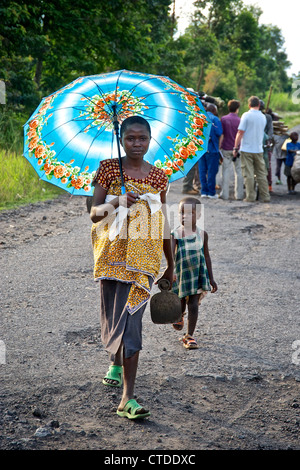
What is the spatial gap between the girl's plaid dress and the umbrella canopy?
747mm

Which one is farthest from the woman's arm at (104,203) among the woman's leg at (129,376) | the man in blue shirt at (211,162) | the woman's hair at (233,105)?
the woman's hair at (233,105)

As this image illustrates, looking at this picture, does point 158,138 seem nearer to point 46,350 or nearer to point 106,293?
point 106,293

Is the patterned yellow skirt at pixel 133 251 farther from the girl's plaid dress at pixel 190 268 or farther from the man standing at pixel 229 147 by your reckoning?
the man standing at pixel 229 147

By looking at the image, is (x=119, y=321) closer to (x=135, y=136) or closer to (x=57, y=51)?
(x=135, y=136)

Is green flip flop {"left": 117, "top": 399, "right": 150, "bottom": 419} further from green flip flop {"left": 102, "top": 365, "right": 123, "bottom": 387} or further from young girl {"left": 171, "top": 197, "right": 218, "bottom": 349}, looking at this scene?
young girl {"left": 171, "top": 197, "right": 218, "bottom": 349}

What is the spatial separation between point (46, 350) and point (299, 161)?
10.8 meters

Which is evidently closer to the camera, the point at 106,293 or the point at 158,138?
the point at 106,293

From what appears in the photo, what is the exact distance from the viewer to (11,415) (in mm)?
3576

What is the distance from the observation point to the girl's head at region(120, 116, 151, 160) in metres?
3.79

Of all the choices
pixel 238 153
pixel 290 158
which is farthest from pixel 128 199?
pixel 290 158

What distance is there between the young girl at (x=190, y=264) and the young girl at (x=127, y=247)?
116cm

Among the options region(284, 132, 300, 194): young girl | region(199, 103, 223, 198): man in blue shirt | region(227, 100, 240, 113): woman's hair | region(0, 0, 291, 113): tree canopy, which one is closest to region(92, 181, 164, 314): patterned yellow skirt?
region(199, 103, 223, 198): man in blue shirt

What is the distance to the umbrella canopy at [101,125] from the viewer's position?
167 inches

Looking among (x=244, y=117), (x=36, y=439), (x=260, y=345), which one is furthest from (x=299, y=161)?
(x=36, y=439)
